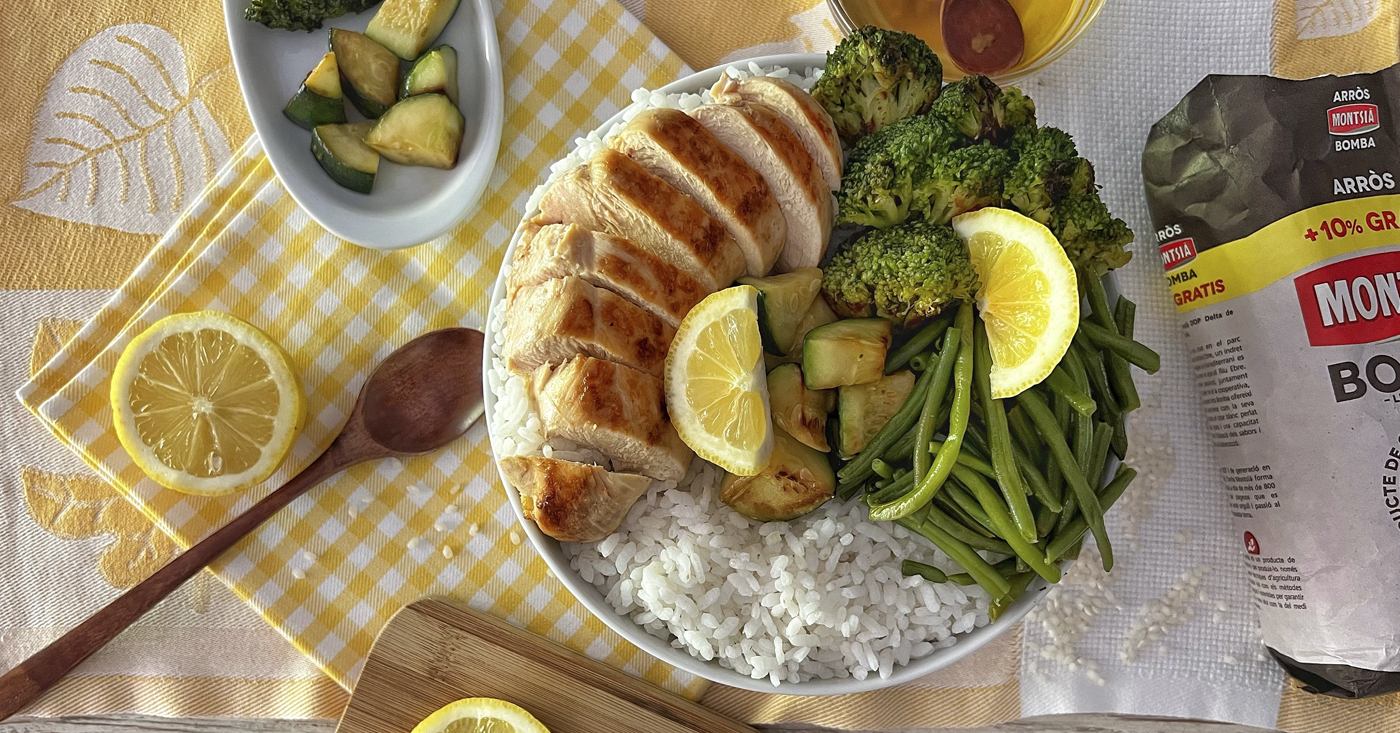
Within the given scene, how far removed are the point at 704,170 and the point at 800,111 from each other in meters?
0.29

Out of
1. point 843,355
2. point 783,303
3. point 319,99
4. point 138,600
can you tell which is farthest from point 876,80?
point 138,600

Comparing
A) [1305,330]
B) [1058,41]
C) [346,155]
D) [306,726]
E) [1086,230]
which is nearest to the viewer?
[1086,230]

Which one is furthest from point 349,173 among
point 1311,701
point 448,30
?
point 1311,701

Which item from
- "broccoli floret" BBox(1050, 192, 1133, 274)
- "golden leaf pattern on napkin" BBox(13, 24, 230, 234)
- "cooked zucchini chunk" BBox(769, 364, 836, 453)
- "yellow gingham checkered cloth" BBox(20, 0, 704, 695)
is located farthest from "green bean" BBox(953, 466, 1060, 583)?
"golden leaf pattern on napkin" BBox(13, 24, 230, 234)

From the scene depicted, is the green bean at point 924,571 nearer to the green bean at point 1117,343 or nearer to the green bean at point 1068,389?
the green bean at point 1068,389

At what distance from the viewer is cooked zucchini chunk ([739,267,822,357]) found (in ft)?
7.50

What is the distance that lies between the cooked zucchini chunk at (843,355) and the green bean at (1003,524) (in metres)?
0.33

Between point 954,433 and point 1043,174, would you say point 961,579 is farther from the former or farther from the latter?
point 1043,174

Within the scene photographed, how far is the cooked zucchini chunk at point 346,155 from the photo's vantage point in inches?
113

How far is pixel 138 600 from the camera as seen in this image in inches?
111

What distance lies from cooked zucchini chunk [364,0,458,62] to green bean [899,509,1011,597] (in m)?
2.12

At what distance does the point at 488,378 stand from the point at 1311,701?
2.66 metres

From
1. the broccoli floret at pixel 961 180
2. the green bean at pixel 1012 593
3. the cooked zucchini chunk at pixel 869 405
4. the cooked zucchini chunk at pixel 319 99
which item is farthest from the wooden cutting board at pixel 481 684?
the broccoli floret at pixel 961 180

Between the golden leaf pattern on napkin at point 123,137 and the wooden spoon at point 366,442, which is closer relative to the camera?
the wooden spoon at point 366,442
